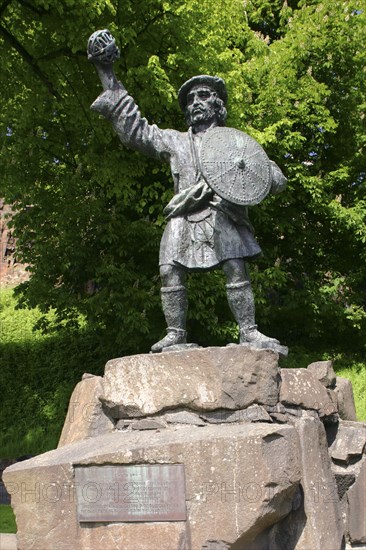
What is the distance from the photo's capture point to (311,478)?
4.80 m

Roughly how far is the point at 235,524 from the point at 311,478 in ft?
2.57

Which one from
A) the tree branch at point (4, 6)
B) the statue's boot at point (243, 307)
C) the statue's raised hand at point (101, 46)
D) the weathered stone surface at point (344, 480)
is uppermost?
the tree branch at point (4, 6)

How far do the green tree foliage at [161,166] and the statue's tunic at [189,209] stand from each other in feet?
14.9

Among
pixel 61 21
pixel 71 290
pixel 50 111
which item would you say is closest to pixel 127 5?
pixel 61 21

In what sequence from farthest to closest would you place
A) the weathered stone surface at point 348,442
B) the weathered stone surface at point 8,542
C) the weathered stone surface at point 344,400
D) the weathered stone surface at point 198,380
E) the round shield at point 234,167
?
the weathered stone surface at point 344,400 < the weathered stone surface at point 348,442 < the weathered stone surface at point 8,542 < the round shield at point 234,167 < the weathered stone surface at point 198,380

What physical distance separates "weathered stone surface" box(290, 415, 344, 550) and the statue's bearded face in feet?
7.56

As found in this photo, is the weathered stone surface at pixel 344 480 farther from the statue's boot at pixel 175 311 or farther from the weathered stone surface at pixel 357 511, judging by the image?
the statue's boot at pixel 175 311

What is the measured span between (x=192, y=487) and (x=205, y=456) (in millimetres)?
204

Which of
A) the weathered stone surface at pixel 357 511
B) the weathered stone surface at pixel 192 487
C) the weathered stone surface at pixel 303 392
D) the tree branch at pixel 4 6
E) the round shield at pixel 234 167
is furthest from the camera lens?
the tree branch at pixel 4 6

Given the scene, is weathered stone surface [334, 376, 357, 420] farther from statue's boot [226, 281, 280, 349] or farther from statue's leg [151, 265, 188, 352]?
statue's leg [151, 265, 188, 352]

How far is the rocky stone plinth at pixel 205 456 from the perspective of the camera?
4.28m

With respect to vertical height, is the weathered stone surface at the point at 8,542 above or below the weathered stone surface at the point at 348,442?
below

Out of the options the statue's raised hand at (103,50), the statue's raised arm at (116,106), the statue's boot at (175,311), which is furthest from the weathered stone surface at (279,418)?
the statue's raised hand at (103,50)

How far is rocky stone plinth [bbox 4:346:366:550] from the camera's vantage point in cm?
428
